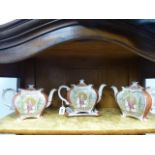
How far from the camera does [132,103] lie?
0.83 meters

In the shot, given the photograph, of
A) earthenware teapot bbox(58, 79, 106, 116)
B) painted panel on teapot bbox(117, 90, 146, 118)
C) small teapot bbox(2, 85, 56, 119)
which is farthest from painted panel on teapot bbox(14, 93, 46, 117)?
painted panel on teapot bbox(117, 90, 146, 118)

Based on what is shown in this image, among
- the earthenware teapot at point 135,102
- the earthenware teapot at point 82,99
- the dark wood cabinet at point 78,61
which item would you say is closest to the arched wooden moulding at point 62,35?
the dark wood cabinet at point 78,61

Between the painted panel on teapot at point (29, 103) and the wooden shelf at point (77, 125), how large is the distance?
37 millimetres

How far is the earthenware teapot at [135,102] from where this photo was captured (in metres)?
0.80

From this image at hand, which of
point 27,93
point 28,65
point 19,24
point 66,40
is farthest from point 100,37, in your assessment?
point 28,65

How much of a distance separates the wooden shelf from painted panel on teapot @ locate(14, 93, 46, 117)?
4cm

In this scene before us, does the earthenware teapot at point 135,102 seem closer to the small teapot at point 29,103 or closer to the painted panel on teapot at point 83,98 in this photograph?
the painted panel on teapot at point 83,98

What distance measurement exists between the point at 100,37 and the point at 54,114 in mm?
455

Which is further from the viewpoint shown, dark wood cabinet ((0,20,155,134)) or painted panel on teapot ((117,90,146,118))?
painted panel on teapot ((117,90,146,118))

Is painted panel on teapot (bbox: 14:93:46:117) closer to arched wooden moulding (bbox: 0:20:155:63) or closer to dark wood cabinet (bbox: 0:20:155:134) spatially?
dark wood cabinet (bbox: 0:20:155:134)

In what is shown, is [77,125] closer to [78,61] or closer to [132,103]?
[132,103]

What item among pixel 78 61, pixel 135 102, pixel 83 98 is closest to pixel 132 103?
pixel 135 102

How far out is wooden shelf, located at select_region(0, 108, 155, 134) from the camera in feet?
2.26
